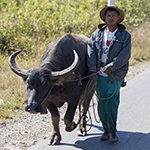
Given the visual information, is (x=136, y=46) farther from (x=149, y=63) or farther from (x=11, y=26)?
(x=11, y=26)

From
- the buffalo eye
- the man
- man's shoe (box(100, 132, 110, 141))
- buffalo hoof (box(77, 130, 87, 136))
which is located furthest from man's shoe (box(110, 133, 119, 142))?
the buffalo eye

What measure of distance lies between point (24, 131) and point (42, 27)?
596 centimetres

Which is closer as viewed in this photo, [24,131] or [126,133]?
[126,133]

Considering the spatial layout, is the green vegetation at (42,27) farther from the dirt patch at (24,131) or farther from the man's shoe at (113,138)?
the man's shoe at (113,138)

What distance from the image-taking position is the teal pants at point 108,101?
4613 mm

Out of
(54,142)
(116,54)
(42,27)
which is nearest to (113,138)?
(54,142)

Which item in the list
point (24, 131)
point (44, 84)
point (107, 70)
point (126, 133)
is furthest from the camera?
point (24, 131)

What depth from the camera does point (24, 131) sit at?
529 centimetres

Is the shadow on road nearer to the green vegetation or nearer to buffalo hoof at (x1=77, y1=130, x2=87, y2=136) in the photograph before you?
buffalo hoof at (x1=77, y1=130, x2=87, y2=136)

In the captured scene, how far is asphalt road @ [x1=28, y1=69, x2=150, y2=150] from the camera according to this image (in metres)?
4.61

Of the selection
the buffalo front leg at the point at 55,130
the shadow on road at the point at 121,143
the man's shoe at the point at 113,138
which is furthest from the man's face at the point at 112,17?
the shadow on road at the point at 121,143

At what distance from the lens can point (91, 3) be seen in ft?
43.4

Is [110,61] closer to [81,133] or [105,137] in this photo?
[105,137]

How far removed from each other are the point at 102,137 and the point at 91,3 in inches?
375
